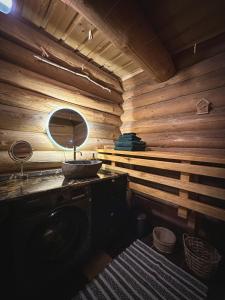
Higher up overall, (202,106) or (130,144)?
(202,106)

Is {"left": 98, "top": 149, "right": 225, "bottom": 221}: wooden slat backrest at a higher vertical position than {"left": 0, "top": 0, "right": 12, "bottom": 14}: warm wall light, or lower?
lower

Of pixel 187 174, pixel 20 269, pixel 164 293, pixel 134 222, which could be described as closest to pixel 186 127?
pixel 187 174

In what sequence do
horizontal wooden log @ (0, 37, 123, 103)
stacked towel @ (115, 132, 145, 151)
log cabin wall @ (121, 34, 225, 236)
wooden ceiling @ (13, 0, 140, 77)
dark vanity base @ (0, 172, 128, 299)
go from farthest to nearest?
stacked towel @ (115, 132, 145, 151)
log cabin wall @ (121, 34, 225, 236)
horizontal wooden log @ (0, 37, 123, 103)
wooden ceiling @ (13, 0, 140, 77)
dark vanity base @ (0, 172, 128, 299)

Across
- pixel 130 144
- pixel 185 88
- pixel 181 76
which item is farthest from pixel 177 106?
pixel 130 144

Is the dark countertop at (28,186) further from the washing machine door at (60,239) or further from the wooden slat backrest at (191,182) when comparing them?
the wooden slat backrest at (191,182)

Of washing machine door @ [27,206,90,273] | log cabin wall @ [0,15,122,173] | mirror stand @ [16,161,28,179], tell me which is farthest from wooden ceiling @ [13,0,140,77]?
washing machine door @ [27,206,90,273]

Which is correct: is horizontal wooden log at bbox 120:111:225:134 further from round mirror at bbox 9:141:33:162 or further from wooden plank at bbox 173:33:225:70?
round mirror at bbox 9:141:33:162

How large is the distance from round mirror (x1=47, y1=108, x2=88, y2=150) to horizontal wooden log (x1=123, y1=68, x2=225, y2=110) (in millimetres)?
1104

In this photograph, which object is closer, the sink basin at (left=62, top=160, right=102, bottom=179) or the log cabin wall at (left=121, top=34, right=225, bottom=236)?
the sink basin at (left=62, top=160, right=102, bottom=179)

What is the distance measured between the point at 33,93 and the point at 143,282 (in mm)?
2439

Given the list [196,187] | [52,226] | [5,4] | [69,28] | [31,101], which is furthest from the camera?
[31,101]

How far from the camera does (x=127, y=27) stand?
4.06 ft

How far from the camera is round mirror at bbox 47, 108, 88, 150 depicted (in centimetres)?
196

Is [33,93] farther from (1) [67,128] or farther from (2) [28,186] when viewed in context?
(2) [28,186]
